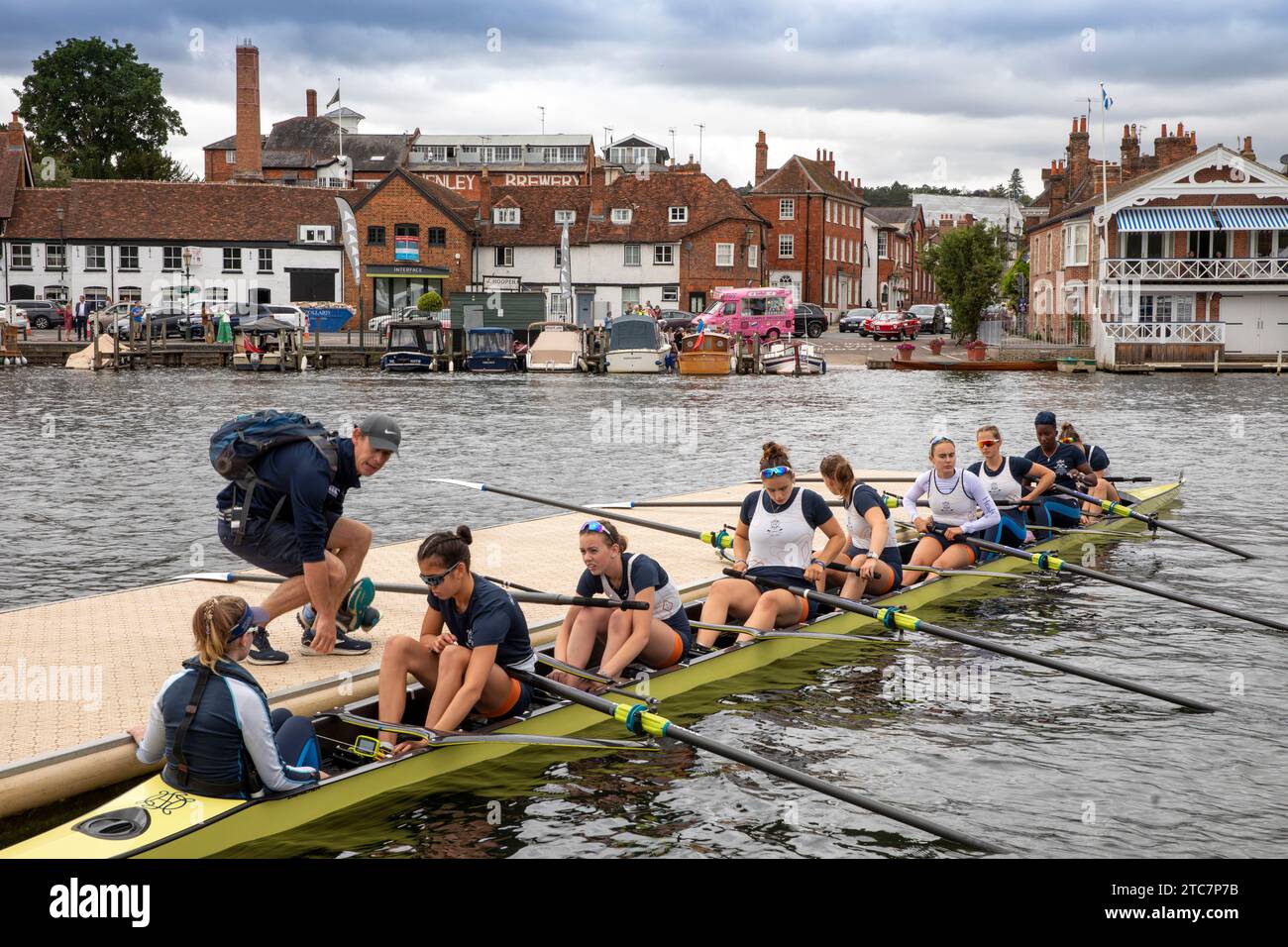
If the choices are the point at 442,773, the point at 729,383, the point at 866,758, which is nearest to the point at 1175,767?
the point at 866,758

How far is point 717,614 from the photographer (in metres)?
11.6

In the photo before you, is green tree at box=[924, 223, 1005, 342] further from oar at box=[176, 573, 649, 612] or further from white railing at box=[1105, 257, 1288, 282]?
oar at box=[176, 573, 649, 612]

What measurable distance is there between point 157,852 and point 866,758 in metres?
5.30

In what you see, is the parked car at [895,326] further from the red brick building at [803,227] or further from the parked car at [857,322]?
the red brick building at [803,227]

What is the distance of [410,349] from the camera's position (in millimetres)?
58812

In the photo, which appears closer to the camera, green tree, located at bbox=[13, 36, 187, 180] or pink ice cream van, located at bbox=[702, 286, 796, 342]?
pink ice cream van, located at bbox=[702, 286, 796, 342]

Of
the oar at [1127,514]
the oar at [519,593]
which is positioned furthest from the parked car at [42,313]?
the oar at [1127,514]

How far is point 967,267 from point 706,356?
17.0 m

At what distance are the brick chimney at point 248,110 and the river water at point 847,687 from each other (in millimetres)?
55731

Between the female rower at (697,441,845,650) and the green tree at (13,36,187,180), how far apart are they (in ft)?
320

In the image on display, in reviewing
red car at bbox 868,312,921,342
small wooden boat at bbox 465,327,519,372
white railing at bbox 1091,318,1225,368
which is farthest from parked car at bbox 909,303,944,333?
small wooden boat at bbox 465,327,519,372

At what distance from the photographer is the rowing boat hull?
22.8 ft

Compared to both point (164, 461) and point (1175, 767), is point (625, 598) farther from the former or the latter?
point (164, 461)
